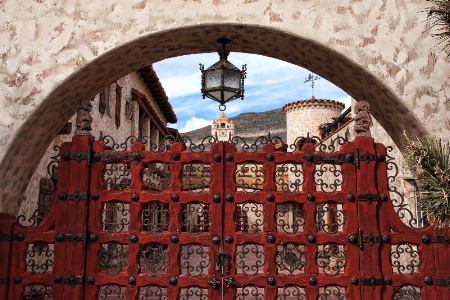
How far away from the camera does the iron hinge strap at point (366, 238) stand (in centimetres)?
514

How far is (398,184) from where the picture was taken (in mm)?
11016

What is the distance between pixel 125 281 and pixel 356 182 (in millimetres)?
2717

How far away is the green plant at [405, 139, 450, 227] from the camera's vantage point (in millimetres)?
4422

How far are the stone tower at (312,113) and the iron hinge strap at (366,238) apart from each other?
66.9ft

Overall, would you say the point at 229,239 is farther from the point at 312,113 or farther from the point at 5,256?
the point at 312,113

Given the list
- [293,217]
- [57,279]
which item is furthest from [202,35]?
[57,279]

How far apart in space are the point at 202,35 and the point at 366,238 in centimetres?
296

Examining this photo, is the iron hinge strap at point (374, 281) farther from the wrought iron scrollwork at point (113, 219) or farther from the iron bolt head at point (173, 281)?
the wrought iron scrollwork at point (113, 219)

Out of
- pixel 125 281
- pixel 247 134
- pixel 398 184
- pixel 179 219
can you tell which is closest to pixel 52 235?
pixel 125 281

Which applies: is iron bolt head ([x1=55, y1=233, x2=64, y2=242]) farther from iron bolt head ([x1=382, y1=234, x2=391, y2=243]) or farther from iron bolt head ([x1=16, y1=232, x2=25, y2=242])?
iron bolt head ([x1=382, y1=234, x2=391, y2=243])

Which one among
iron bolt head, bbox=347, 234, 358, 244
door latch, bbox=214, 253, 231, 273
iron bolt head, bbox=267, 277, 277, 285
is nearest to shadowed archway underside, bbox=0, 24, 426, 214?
iron bolt head, bbox=347, 234, 358, 244

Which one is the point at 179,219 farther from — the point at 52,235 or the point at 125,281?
the point at 52,235

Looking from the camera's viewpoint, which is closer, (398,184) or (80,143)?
(80,143)

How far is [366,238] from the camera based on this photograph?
5152 mm
